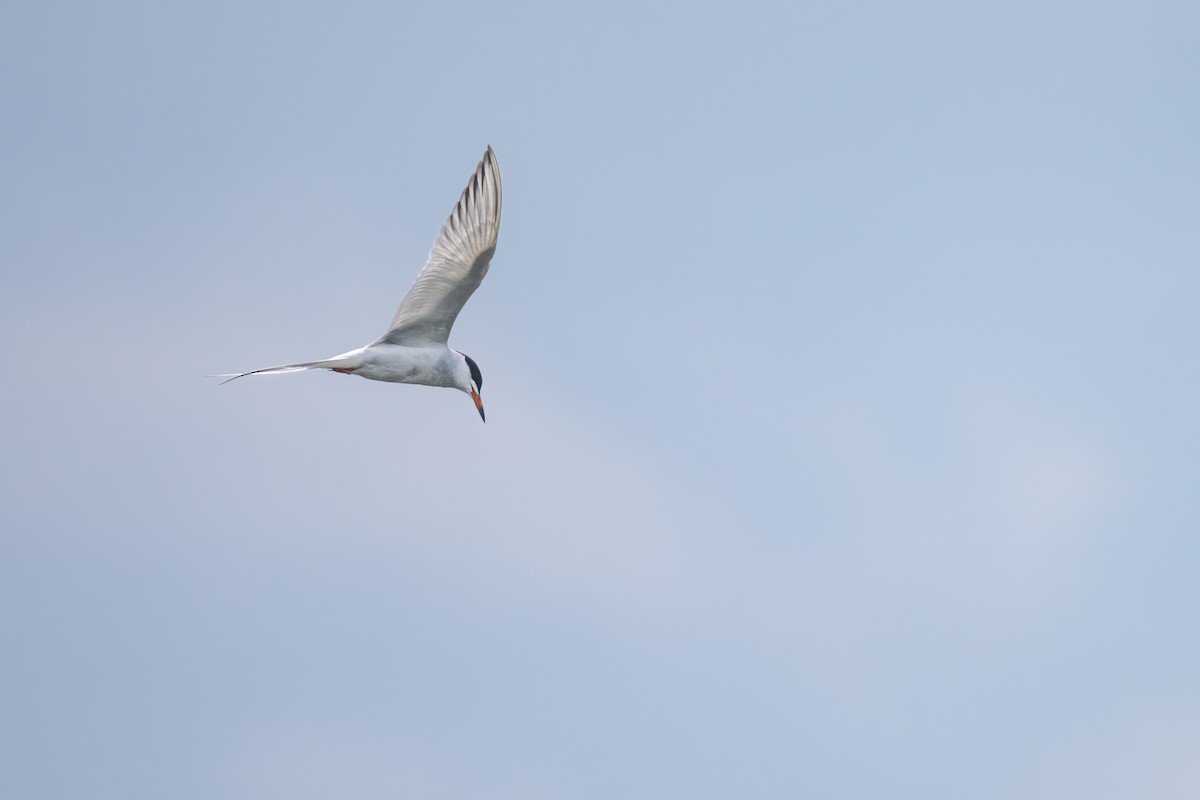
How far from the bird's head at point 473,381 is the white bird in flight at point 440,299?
47cm

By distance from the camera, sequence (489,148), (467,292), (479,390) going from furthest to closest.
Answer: (479,390), (467,292), (489,148)

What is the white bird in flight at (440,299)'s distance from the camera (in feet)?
77.3

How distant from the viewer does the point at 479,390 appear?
2639 centimetres

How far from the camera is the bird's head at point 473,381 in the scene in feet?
84.3

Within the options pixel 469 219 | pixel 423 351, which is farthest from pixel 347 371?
pixel 469 219

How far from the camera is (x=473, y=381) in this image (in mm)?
26188

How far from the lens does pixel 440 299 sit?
24.2 meters

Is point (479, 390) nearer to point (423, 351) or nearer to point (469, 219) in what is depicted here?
point (423, 351)

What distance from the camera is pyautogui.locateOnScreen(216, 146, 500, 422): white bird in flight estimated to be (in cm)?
2355

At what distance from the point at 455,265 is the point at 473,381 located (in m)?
3.06

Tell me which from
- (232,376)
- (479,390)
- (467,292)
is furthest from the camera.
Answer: (479,390)

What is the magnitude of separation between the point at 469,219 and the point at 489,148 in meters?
1.55

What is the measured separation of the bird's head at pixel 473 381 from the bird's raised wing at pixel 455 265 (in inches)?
45.9

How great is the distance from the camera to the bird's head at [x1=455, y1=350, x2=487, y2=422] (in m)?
25.7
